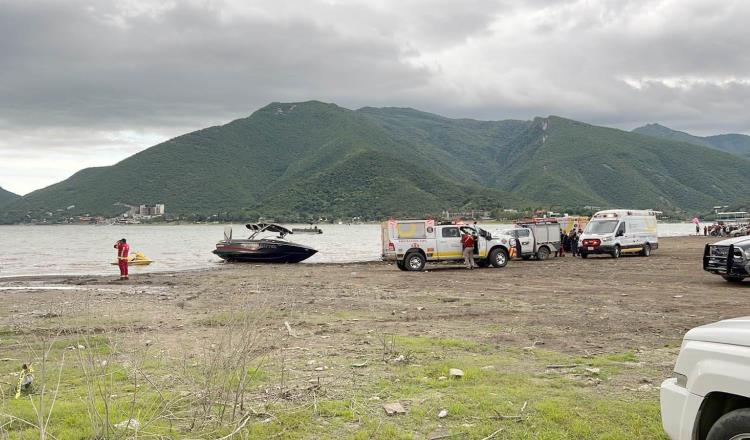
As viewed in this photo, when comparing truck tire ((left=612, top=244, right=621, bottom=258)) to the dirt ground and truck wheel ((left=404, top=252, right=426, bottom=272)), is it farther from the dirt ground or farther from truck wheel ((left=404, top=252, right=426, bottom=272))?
truck wheel ((left=404, top=252, right=426, bottom=272))

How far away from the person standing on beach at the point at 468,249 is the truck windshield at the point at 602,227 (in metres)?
9.64

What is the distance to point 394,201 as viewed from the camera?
126562 millimetres

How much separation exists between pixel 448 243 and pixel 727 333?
2242 cm

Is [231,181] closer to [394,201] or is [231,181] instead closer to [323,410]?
[394,201]

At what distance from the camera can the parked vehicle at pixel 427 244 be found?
84.4 feet

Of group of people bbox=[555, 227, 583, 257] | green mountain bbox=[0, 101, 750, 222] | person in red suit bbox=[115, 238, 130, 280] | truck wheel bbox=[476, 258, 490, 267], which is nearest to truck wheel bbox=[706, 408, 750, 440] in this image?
person in red suit bbox=[115, 238, 130, 280]

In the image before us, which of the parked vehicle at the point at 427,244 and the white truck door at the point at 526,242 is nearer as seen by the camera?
the parked vehicle at the point at 427,244

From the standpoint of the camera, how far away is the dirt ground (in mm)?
10203

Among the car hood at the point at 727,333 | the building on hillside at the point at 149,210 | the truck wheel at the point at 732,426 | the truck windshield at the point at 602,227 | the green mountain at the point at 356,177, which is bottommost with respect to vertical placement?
the truck wheel at the point at 732,426

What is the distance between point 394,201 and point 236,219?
34541 mm

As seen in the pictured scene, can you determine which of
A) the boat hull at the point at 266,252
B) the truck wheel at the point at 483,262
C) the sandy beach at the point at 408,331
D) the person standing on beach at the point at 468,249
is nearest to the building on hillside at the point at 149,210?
the boat hull at the point at 266,252

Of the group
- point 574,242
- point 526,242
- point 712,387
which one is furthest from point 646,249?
point 712,387

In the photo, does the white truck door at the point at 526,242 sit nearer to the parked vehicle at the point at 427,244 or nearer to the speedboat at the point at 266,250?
the parked vehicle at the point at 427,244

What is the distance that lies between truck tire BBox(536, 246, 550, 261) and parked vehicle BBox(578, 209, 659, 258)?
170 centimetres
